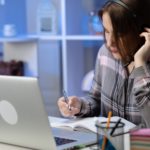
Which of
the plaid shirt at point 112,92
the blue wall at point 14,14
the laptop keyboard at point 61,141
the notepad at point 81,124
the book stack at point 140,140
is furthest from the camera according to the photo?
the blue wall at point 14,14

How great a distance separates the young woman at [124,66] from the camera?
1.80 metres

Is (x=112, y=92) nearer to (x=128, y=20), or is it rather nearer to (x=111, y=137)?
(x=128, y=20)

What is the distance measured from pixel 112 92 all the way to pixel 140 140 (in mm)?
768

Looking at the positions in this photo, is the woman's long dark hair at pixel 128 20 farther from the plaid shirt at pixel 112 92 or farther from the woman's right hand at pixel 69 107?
the woman's right hand at pixel 69 107

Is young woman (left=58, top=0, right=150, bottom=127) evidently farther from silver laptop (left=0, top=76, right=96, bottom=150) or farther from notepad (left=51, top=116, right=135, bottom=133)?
silver laptop (left=0, top=76, right=96, bottom=150)

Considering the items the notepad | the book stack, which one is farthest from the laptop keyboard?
the book stack

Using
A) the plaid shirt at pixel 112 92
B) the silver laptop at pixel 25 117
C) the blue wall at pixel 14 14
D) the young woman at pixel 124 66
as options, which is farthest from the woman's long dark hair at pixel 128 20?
the blue wall at pixel 14 14

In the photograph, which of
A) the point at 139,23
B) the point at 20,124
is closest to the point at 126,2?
the point at 139,23

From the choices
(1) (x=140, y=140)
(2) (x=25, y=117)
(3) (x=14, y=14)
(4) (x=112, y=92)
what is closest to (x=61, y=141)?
(2) (x=25, y=117)

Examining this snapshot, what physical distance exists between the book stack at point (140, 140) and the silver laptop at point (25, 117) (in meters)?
0.25

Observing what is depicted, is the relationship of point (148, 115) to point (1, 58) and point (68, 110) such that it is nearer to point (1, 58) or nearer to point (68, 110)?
point (68, 110)

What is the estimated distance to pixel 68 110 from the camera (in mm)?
1897

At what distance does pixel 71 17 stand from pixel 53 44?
0.90 feet

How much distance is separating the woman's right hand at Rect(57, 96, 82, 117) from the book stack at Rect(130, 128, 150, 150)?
2.15 feet
